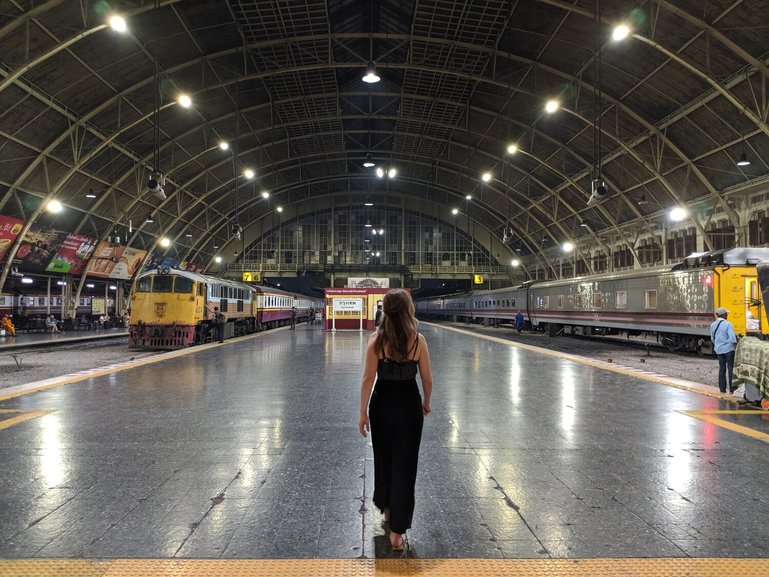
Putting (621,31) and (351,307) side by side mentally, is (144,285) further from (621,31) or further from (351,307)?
(621,31)

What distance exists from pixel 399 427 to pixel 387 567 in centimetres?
84

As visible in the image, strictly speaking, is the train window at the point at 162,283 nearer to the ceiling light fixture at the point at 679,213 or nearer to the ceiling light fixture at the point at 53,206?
the ceiling light fixture at the point at 53,206

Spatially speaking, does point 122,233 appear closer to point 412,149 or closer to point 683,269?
point 412,149

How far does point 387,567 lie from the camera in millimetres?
3066

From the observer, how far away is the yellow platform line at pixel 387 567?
9.75ft

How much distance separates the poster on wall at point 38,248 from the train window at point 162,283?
12.5 metres

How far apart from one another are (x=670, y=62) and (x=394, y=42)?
46.9 feet

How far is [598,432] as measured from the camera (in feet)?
21.0

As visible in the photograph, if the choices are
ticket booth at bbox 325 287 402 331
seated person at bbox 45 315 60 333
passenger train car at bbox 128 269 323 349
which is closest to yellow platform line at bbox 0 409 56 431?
passenger train car at bbox 128 269 323 349

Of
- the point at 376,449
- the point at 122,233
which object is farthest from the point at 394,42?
the point at 376,449

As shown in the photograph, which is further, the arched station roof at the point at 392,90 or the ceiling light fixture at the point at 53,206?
the ceiling light fixture at the point at 53,206

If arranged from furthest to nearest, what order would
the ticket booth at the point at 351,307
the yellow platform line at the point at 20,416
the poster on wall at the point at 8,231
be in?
the ticket booth at the point at 351,307, the poster on wall at the point at 8,231, the yellow platform line at the point at 20,416

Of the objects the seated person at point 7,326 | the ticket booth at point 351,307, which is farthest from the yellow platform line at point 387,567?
the ticket booth at point 351,307

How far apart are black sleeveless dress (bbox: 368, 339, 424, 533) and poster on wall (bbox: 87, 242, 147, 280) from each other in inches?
1404
